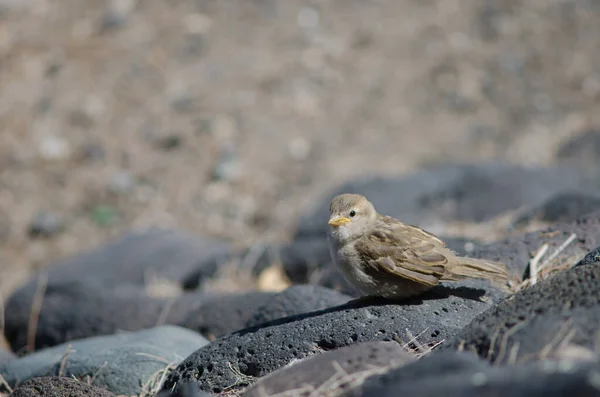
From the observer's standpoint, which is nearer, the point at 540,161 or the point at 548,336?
Answer: the point at 548,336

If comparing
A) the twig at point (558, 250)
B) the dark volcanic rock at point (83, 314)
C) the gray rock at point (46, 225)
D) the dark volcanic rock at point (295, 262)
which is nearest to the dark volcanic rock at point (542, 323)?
the twig at point (558, 250)

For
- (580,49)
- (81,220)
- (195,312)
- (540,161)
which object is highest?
(580,49)

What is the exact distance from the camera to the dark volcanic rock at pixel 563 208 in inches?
309

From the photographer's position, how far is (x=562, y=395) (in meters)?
2.92

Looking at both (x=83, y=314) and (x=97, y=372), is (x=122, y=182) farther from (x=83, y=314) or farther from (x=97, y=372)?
(x=97, y=372)

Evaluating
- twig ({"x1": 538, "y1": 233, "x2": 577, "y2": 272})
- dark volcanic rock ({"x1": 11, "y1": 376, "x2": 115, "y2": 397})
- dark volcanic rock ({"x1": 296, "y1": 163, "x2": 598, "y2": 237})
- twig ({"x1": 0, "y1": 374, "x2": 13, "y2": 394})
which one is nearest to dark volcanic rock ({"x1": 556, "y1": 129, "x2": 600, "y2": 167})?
dark volcanic rock ({"x1": 296, "y1": 163, "x2": 598, "y2": 237})

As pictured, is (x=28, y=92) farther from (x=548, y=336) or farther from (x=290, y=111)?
(x=548, y=336)

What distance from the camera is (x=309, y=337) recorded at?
16.4 ft

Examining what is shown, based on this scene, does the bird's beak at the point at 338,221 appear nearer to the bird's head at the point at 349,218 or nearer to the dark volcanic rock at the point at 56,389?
the bird's head at the point at 349,218

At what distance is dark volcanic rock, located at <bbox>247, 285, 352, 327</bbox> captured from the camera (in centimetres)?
617

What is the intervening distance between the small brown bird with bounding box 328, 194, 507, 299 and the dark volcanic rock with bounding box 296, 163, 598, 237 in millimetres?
Answer: 4448

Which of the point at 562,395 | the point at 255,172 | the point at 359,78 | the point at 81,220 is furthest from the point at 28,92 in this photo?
the point at 562,395

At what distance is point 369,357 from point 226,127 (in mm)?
11001

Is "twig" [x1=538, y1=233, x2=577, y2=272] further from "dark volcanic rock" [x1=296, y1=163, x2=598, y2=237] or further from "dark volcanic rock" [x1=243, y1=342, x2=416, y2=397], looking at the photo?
"dark volcanic rock" [x1=296, y1=163, x2=598, y2=237]
